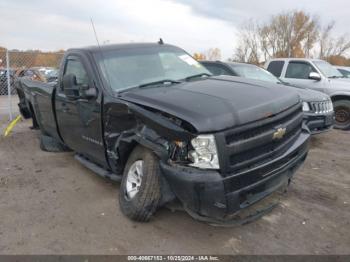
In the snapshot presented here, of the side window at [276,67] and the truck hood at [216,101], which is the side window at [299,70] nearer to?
the side window at [276,67]

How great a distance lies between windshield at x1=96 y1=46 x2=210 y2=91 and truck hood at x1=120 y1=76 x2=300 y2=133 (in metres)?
0.30

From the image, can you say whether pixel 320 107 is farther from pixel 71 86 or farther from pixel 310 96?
pixel 71 86

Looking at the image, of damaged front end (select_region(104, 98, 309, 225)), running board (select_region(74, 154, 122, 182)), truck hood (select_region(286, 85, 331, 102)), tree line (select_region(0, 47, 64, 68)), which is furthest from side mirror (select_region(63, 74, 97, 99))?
tree line (select_region(0, 47, 64, 68))

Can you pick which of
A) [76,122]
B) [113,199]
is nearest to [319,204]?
[113,199]

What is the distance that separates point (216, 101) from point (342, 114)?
6.59m

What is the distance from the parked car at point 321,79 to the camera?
8109 millimetres

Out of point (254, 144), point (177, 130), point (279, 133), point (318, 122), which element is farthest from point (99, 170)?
point (318, 122)

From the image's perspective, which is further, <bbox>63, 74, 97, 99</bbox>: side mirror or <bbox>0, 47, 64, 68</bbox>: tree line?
<bbox>0, 47, 64, 68</bbox>: tree line

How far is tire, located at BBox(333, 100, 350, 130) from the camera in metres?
8.10

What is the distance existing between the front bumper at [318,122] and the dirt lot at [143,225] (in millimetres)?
1226

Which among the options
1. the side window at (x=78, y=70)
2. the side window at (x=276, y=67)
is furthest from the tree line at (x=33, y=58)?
the side window at (x=276, y=67)

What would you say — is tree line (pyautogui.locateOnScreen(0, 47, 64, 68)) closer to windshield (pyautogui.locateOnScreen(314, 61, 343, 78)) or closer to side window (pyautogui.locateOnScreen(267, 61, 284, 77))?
side window (pyautogui.locateOnScreen(267, 61, 284, 77))

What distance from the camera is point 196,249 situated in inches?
120

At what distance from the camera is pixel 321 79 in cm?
834
